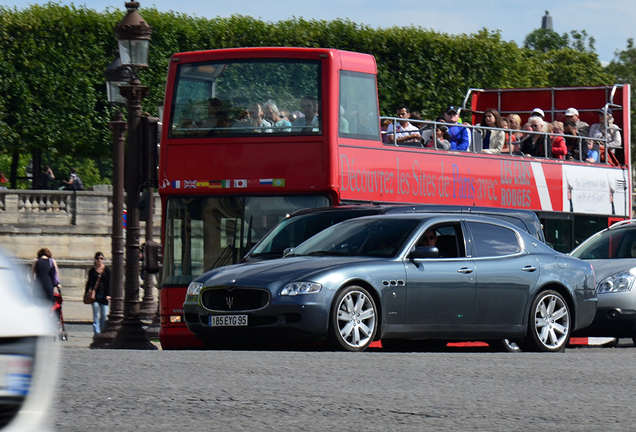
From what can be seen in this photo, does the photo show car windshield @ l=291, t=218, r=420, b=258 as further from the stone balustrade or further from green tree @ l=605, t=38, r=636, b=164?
green tree @ l=605, t=38, r=636, b=164

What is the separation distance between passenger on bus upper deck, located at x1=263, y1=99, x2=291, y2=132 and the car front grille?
12.0ft

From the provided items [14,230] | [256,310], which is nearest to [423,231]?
[256,310]

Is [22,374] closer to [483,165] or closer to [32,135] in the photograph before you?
[483,165]

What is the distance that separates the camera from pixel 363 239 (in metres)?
10.6

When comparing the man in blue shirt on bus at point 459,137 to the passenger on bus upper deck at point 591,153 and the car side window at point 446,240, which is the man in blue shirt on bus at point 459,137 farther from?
the car side window at point 446,240

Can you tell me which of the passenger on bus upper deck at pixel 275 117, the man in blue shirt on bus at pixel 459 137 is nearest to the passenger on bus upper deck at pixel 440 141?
the man in blue shirt on bus at pixel 459 137

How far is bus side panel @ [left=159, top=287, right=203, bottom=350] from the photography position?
40.7ft

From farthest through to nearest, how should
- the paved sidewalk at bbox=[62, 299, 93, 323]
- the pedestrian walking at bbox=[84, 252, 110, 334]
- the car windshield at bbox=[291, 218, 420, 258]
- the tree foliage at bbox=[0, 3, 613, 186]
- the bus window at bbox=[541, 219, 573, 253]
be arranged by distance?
the tree foliage at bbox=[0, 3, 613, 186]
the paved sidewalk at bbox=[62, 299, 93, 323]
the pedestrian walking at bbox=[84, 252, 110, 334]
the bus window at bbox=[541, 219, 573, 253]
the car windshield at bbox=[291, 218, 420, 258]

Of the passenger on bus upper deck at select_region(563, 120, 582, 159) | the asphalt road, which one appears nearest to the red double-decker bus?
the asphalt road

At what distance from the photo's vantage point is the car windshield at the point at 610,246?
1416cm

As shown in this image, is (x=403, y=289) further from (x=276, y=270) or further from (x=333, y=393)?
(x=333, y=393)

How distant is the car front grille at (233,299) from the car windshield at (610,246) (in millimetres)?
6210

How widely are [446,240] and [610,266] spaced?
3534mm

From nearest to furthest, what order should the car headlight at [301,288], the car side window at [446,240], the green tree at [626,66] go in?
the car headlight at [301,288] → the car side window at [446,240] → the green tree at [626,66]
